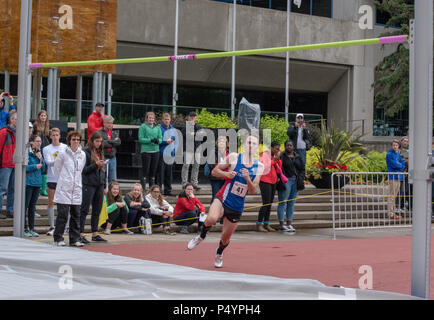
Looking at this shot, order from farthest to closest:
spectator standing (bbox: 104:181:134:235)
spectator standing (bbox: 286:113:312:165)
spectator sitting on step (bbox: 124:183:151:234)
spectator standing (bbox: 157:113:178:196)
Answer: spectator standing (bbox: 286:113:312:165) → spectator standing (bbox: 157:113:178:196) → spectator sitting on step (bbox: 124:183:151:234) → spectator standing (bbox: 104:181:134:235)

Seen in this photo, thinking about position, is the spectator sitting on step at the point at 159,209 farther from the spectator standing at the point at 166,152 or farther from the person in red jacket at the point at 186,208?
the spectator standing at the point at 166,152

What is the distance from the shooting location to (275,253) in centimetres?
1209

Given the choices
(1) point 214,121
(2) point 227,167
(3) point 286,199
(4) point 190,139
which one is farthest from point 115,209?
(1) point 214,121

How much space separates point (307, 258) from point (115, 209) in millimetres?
4485

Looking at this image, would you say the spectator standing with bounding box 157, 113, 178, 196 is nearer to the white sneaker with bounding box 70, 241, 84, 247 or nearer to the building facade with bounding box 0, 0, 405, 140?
the white sneaker with bounding box 70, 241, 84, 247

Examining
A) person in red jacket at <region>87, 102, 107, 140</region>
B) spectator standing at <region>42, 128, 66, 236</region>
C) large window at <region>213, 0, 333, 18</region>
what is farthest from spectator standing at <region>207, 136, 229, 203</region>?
large window at <region>213, 0, 333, 18</region>

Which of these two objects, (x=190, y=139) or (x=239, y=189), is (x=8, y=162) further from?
(x=239, y=189)

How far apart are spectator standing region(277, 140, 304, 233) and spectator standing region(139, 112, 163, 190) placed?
291 cm

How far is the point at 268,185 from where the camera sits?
615 inches

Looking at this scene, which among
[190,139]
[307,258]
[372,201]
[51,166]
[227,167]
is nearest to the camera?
[227,167]

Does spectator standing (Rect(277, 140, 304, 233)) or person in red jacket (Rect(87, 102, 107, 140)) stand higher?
person in red jacket (Rect(87, 102, 107, 140))

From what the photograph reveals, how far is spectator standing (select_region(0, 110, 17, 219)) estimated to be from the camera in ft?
43.7

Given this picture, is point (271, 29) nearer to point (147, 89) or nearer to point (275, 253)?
point (147, 89)

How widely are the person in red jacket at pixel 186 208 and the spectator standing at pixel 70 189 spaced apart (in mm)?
3177
